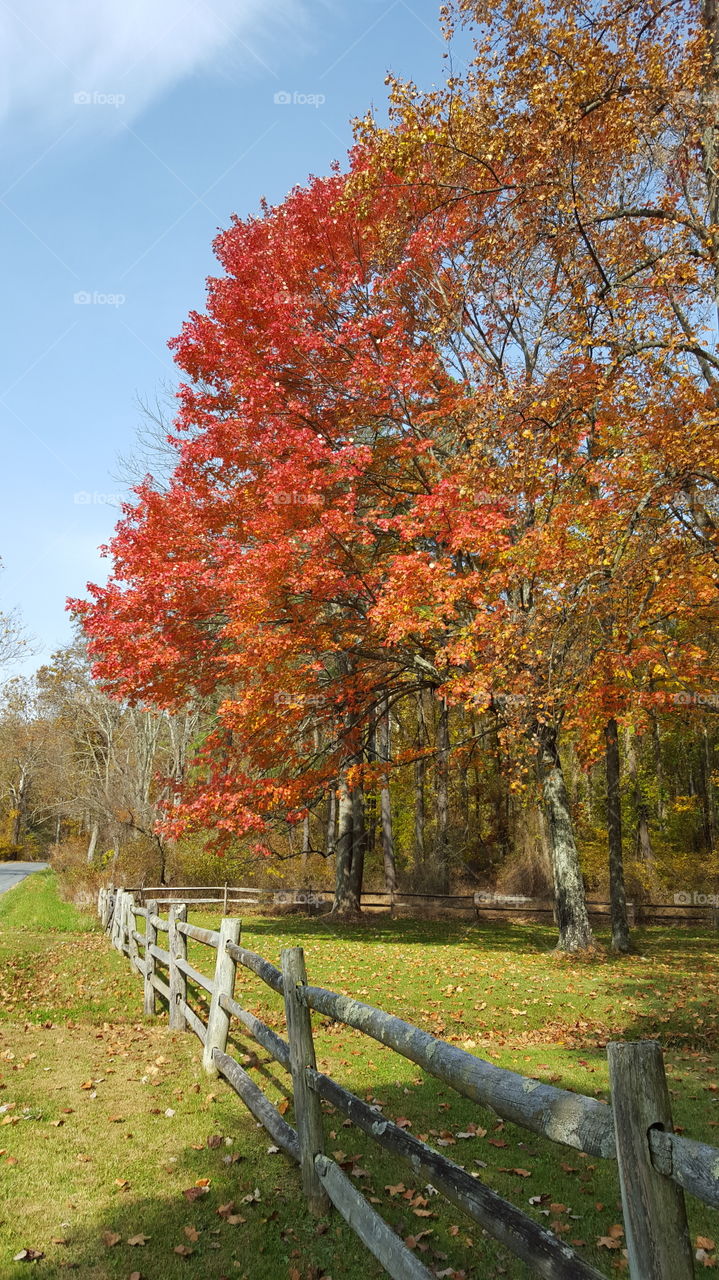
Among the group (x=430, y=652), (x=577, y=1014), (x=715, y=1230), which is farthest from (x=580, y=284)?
(x=715, y=1230)

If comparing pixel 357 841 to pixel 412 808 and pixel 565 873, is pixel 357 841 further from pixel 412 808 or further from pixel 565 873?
pixel 412 808

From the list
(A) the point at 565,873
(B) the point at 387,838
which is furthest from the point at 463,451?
(B) the point at 387,838

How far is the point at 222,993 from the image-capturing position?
6715 millimetres

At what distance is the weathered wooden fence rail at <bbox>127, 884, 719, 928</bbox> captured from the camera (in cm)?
2350

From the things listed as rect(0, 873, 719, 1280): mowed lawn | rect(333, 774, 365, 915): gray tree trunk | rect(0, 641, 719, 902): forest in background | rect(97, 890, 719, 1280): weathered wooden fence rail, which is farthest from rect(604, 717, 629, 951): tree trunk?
rect(97, 890, 719, 1280): weathered wooden fence rail

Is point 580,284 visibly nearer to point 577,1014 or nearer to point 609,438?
point 609,438

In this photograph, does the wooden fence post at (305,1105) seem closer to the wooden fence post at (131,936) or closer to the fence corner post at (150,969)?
the fence corner post at (150,969)

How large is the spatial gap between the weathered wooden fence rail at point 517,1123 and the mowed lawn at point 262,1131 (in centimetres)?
47

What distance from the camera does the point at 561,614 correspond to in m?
12.7

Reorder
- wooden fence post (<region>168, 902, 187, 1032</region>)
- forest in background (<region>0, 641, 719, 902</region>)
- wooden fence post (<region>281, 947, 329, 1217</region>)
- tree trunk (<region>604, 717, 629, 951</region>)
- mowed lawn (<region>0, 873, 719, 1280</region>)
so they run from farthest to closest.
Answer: forest in background (<region>0, 641, 719, 902</region>)
tree trunk (<region>604, 717, 629, 951</region>)
wooden fence post (<region>168, 902, 187, 1032</region>)
wooden fence post (<region>281, 947, 329, 1217</region>)
mowed lawn (<region>0, 873, 719, 1280</region>)

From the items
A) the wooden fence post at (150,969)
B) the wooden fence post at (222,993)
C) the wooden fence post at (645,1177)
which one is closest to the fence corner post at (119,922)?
the wooden fence post at (150,969)

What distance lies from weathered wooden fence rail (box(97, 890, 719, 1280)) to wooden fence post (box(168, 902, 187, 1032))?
2956 mm

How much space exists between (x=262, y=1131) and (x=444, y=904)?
68.7ft

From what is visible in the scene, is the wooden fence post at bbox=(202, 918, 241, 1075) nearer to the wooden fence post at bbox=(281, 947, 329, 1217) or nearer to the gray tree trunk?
the wooden fence post at bbox=(281, 947, 329, 1217)
